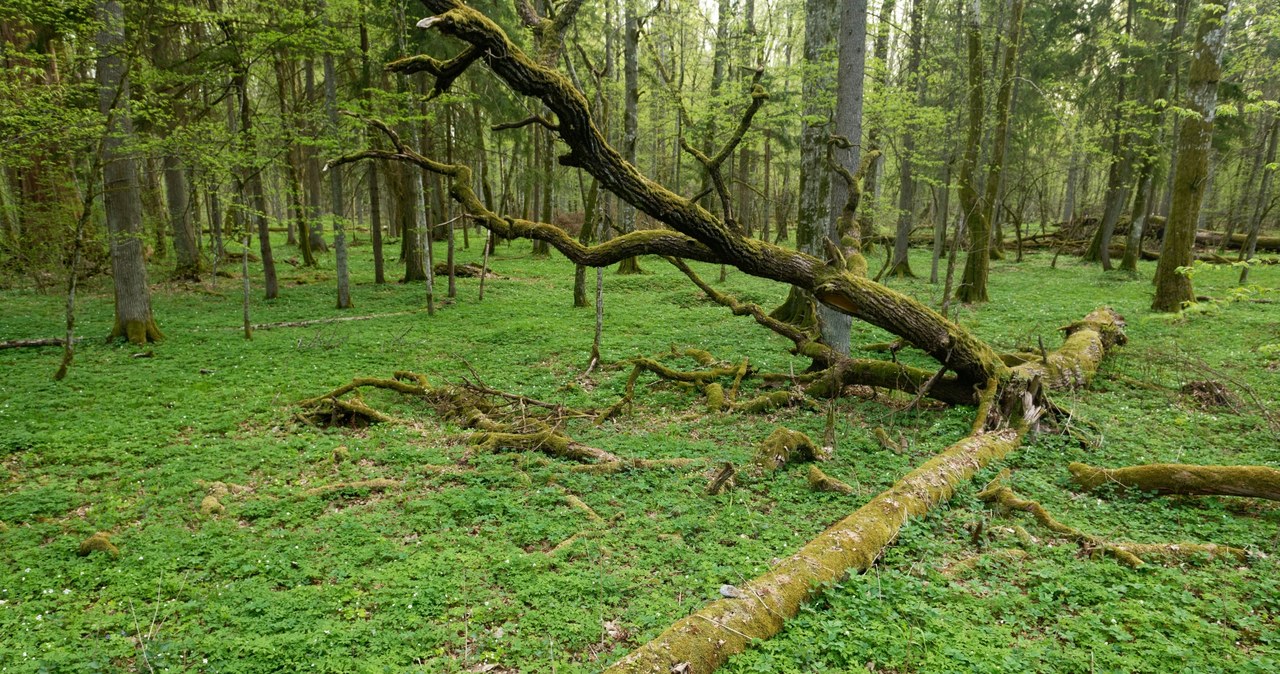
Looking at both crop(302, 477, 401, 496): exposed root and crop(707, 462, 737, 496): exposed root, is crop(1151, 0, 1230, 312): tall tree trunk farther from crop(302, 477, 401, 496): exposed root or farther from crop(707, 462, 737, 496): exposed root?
crop(302, 477, 401, 496): exposed root

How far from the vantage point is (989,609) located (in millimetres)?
3748

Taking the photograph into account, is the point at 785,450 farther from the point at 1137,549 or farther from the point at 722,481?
the point at 1137,549

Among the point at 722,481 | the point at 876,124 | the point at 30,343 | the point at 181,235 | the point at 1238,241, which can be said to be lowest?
the point at 722,481

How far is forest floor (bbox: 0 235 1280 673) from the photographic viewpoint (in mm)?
3580

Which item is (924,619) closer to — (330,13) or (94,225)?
(330,13)

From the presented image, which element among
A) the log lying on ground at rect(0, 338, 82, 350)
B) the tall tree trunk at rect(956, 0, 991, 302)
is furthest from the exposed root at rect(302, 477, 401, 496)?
the tall tree trunk at rect(956, 0, 991, 302)

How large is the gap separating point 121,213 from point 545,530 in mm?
11544

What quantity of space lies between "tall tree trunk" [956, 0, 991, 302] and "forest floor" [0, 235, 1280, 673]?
5.00 metres

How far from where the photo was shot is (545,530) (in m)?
5.22

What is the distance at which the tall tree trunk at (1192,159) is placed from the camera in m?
11.5

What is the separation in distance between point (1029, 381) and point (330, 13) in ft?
53.9

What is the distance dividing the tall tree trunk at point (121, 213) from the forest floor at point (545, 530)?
2.93ft

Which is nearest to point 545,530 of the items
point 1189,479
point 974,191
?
point 1189,479

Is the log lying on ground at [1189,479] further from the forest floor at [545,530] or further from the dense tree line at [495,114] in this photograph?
the dense tree line at [495,114]
